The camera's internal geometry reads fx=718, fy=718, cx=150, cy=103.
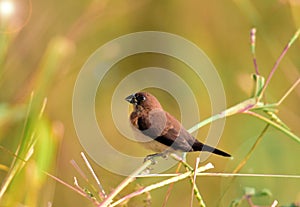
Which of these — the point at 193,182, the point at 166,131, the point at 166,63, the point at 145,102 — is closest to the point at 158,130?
the point at 166,131

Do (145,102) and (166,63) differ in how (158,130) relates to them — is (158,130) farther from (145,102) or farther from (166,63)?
A: (166,63)

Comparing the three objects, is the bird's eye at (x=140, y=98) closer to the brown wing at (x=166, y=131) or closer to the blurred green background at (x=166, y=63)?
the brown wing at (x=166, y=131)

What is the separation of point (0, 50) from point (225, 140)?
191 cm

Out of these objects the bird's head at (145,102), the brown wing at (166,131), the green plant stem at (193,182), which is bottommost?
the green plant stem at (193,182)

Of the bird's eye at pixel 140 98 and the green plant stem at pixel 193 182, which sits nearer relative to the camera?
the green plant stem at pixel 193 182

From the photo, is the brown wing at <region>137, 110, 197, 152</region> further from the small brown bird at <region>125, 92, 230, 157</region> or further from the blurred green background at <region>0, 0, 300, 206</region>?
the blurred green background at <region>0, 0, 300, 206</region>

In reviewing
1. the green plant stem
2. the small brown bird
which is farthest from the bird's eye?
the green plant stem

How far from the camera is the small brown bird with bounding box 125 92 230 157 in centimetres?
212

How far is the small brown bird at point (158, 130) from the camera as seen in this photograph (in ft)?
6.97

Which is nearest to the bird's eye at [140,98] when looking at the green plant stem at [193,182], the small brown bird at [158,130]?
the small brown bird at [158,130]

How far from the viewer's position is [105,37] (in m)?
3.87

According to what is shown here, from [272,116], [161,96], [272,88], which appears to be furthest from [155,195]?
[272,116]

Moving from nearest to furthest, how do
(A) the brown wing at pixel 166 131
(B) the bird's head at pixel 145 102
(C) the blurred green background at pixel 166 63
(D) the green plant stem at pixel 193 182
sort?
(D) the green plant stem at pixel 193 182 < (A) the brown wing at pixel 166 131 < (B) the bird's head at pixel 145 102 < (C) the blurred green background at pixel 166 63

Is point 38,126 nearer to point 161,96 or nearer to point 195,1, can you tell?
point 161,96
